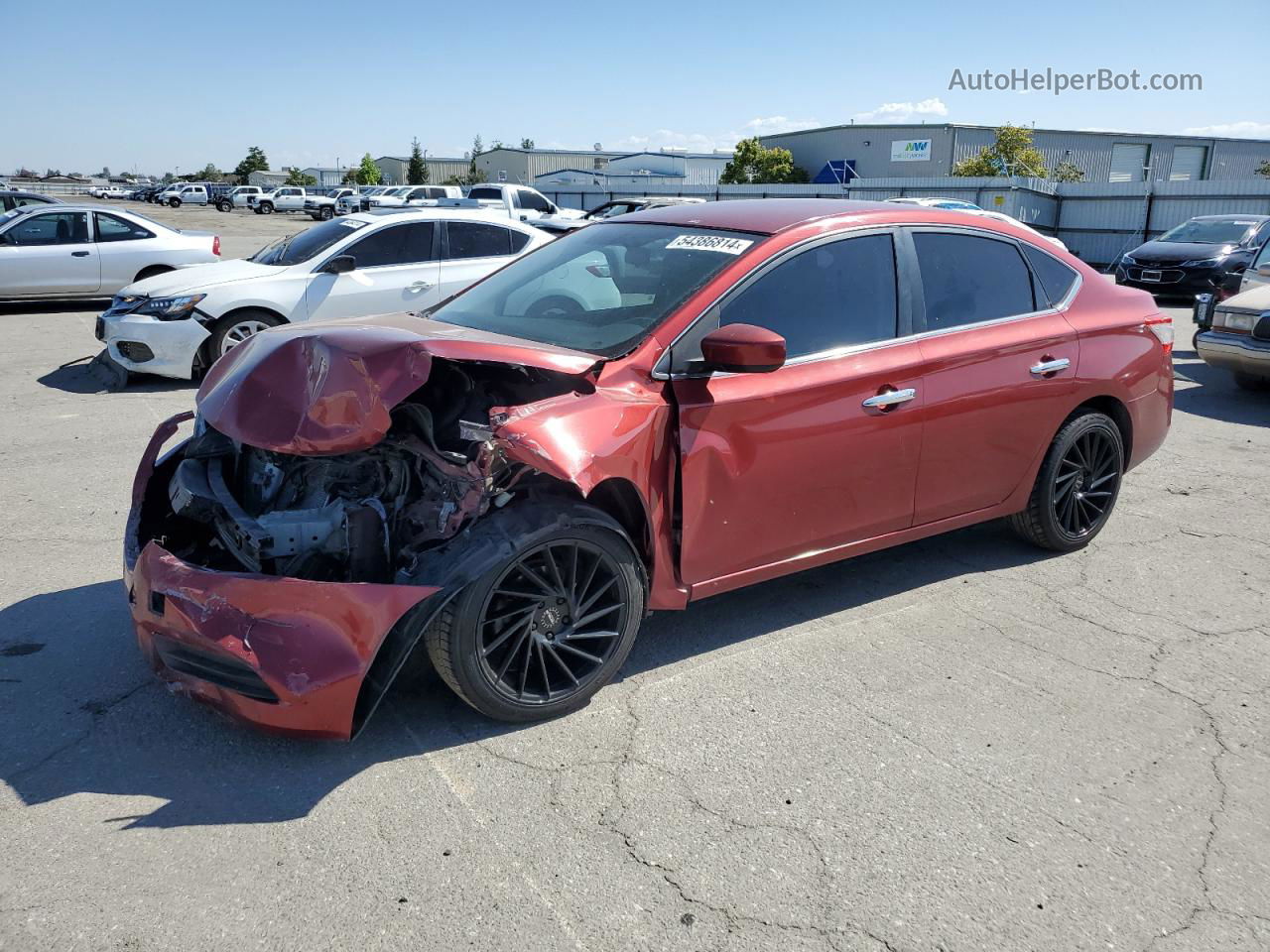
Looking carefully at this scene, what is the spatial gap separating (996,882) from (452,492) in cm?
206

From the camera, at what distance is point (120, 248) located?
1430cm

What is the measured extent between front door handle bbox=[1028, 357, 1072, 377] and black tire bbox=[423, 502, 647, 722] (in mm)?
2334

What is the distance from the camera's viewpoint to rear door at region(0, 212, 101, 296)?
14.0 metres

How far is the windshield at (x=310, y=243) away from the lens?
996cm

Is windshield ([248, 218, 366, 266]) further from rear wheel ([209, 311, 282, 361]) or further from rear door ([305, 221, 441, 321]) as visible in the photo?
rear wheel ([209, 311, 282, 361])

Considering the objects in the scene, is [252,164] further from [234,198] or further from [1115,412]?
[1115,412]

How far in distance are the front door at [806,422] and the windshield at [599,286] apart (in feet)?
0.76

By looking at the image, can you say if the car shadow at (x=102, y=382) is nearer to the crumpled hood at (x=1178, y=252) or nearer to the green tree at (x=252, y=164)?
the crumpled hood at (x=1178, y=252)

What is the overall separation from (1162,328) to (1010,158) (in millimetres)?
49105

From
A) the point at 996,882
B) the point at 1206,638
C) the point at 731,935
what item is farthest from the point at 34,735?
the point at 1206,638

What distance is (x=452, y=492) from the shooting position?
3441 mm

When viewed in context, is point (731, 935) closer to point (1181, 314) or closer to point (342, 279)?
point (342, 279)

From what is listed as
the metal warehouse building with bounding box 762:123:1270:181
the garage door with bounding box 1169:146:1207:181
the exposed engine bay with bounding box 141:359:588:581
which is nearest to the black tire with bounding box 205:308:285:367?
the exposed engine bay with bounding box 141:359:588:581

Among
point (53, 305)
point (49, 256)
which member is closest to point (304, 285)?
point (49, 256)
